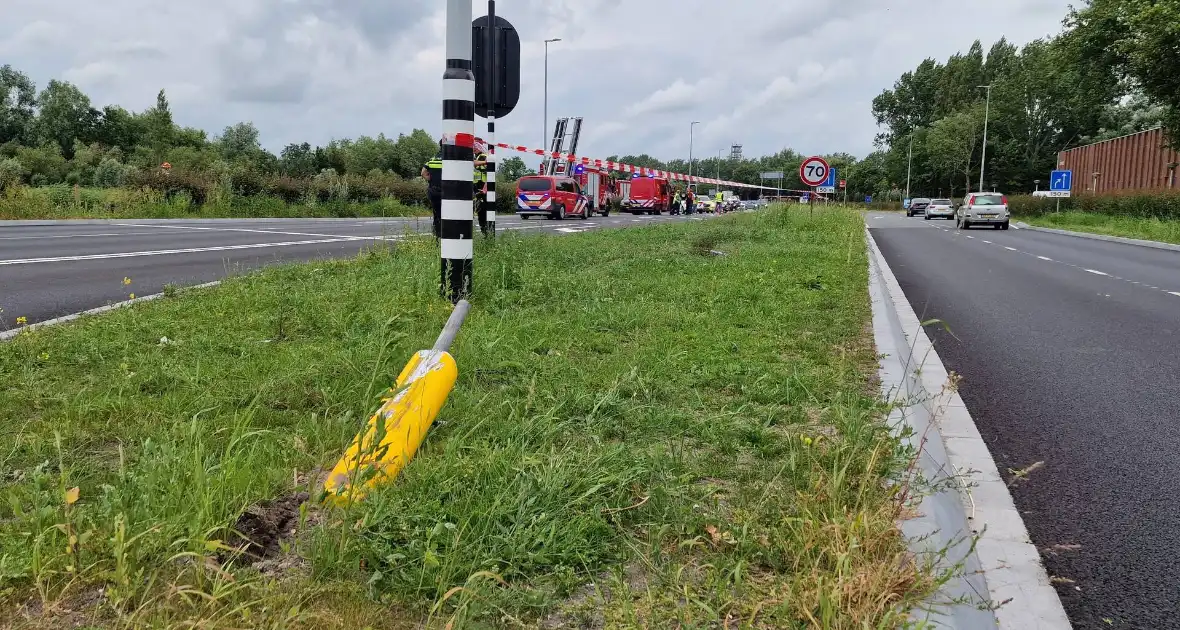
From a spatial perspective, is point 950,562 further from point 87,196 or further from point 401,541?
point 87,196

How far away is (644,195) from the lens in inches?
1816

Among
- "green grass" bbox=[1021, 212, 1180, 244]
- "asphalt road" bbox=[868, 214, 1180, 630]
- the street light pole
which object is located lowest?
"asphalt road" bbox=[868, 214, 1180, 630]

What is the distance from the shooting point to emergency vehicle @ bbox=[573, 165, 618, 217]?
39594mm

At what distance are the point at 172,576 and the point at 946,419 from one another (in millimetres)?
3612

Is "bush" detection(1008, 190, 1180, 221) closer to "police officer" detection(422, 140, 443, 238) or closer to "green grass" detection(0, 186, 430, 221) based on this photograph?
"police officer" detection(422, 140, 443, 238)

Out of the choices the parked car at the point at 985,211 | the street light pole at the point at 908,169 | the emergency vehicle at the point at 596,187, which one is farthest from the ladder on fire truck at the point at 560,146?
the street light pole at the point at 908,169

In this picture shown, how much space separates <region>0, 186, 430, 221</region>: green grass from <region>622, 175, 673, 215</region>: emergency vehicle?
745 inches

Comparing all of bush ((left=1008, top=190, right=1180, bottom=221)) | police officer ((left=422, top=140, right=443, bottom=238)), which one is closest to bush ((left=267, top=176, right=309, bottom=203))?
police officer ((left=422, top=140, right=443, bottom=238))

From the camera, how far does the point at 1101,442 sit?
3.90 meters

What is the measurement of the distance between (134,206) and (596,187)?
71.7ft

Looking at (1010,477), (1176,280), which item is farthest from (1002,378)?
(1176,280)

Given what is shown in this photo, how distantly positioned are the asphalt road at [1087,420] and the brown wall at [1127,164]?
34296 millimetres

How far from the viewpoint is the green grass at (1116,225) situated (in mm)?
23922

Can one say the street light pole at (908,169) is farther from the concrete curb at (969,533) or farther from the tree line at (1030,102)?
the concrete curb at (969,533)
